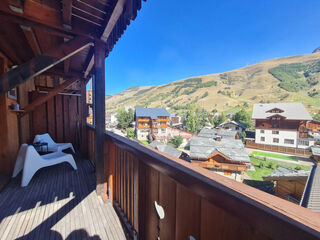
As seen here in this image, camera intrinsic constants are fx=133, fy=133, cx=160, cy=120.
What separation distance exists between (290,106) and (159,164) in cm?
2531

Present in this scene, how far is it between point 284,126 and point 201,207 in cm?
2407

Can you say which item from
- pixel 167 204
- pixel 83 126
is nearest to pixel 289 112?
pixel 83 126

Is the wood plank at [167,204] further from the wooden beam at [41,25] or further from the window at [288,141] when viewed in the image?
the window at [288,141]

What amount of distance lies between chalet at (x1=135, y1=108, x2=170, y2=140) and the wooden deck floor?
71.0 feet

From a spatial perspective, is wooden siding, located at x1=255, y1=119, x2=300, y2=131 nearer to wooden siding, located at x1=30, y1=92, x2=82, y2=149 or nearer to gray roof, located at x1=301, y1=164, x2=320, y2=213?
gray roof, located at x1=301, y1=164, x2=320, y2=213

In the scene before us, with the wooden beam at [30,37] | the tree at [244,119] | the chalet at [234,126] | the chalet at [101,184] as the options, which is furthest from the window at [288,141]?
the wooden beam at [30,37]

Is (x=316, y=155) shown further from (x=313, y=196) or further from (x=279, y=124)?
(x=313, y=196)

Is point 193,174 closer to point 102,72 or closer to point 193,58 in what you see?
point 102,72

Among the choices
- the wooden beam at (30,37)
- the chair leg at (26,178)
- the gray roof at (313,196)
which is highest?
the wooden beam at (30,37)

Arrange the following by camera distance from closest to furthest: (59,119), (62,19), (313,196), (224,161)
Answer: (62,19) < (313,196) < (59,119) < (224,161)

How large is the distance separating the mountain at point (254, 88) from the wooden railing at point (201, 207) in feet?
113

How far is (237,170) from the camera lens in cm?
974

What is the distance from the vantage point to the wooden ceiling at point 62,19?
4.94ft

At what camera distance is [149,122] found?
81.1 ft
